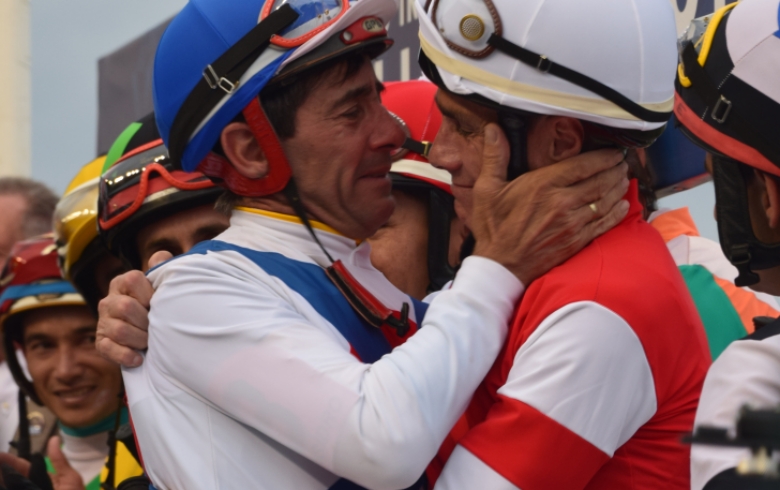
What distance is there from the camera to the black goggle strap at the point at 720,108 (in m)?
2.10

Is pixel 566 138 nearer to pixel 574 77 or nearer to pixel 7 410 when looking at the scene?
pixel 574 77

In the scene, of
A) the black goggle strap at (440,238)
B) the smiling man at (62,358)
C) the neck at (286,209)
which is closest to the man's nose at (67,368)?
the smiling man at (62,358)

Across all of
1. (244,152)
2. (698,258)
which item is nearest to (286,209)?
(244,152)

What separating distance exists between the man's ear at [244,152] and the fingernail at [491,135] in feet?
2.04

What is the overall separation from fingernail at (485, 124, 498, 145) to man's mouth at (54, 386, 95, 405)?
2.66 m

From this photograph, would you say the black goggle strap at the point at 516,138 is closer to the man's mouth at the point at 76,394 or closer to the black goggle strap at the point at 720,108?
the black goggle strap at the point at 720,108

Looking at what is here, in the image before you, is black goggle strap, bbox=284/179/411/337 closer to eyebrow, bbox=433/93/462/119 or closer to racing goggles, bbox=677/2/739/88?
eyebrow, bbox=433/93/462/119

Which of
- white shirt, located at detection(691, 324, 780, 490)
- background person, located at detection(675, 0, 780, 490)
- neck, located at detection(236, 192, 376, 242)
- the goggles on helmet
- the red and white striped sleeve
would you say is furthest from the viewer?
the goggles on helmet

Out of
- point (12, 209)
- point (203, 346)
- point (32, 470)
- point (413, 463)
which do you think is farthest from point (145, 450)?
point (12, 209)

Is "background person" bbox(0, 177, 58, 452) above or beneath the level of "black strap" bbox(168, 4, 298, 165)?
beneath

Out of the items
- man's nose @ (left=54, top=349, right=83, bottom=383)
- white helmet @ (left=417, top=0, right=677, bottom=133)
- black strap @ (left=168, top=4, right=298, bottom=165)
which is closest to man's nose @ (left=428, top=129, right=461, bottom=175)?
white helmet @ (left=417, top=0, right=677, bottom=133)

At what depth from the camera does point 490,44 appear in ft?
7.26

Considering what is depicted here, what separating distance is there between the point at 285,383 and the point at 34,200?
4.20 meters

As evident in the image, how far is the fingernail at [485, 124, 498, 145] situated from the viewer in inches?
88.3
